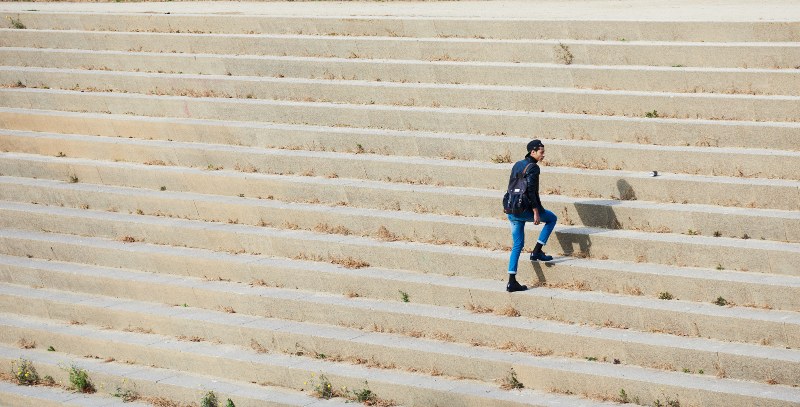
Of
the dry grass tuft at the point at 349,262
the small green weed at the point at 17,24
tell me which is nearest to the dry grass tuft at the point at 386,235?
the dry grass tuft at the point at 349,262

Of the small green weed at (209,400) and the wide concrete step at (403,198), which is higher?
the wide concrete step at (403,198)

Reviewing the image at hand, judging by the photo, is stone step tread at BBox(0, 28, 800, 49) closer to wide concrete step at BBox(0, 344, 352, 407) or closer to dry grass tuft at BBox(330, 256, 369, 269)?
dry grass tuft at BBox(330, 256, 369, 269)

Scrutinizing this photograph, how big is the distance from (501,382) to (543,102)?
167 inches

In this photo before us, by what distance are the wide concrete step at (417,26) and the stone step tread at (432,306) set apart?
4215 mm

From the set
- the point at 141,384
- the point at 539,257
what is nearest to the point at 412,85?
the point at 539,257

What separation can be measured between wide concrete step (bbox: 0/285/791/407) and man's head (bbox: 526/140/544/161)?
192 cm

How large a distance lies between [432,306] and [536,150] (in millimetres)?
1986

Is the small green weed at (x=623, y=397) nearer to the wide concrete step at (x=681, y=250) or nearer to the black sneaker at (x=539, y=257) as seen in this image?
the wide concrete step at (x=681, y=250)

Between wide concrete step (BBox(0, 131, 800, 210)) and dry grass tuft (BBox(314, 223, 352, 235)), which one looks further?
dry grass tuft (BBox(314, 223, 352, 235))

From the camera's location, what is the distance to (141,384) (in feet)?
43.9

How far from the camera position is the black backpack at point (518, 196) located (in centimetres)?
1213

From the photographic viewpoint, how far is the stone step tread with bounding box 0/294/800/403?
1057cm

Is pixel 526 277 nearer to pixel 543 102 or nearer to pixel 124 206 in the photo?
pixel 543 102

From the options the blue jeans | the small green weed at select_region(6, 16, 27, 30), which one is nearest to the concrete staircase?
the blue jeans
